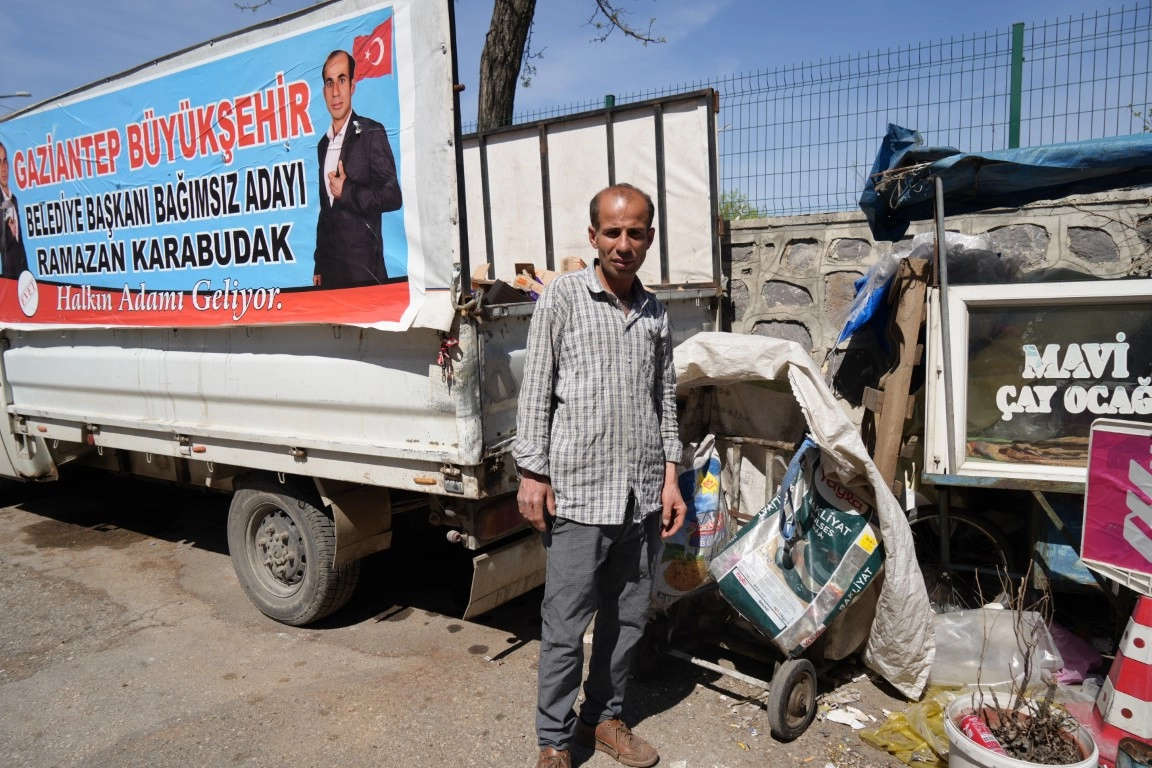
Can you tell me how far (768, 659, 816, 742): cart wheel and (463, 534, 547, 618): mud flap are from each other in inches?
45.1

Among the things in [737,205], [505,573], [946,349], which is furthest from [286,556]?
[737,205]

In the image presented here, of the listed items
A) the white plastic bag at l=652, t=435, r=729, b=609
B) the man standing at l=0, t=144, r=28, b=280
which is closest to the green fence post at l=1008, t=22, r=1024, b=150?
the white plastic bag at l=652, t=435, r=729, b=609

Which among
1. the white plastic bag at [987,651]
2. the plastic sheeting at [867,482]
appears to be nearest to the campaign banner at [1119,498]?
the white plastic bag at [987,651]

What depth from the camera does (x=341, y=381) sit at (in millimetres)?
3555

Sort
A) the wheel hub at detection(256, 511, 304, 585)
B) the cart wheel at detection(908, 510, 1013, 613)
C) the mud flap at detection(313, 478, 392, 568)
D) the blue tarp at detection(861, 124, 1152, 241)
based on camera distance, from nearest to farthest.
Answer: the blue tarp at detection(861, 124, 1152, 241) < the cart wheel at detection(908, 510, 1013, 613) < the mud flap at detection(313, 478, 392, 568) < the wheel hub at detection(256, 511, 304, 585)

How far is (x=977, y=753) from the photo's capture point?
2.38m

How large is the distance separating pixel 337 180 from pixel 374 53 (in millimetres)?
548

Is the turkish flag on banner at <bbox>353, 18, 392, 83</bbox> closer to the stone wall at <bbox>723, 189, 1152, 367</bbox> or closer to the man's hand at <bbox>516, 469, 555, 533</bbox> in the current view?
the man's hand at <bbox>516, 469, 555, 533</bbox>

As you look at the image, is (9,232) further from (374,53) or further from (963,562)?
(963,562)

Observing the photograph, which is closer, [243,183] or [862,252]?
[243,183]

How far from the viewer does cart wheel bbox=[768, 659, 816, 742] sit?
2850 millimetres

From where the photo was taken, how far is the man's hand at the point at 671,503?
2.75 meters

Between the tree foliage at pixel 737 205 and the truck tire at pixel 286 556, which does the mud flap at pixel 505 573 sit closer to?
the truck tire at pixel 286 556

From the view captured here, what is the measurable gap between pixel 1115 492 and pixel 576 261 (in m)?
2.97
